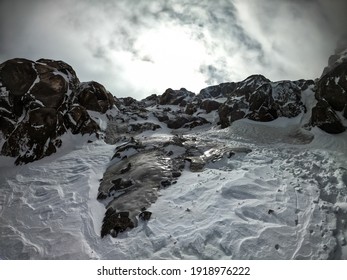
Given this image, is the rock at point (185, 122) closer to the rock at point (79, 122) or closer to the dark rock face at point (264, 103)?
the dark rock face at point (264, 103)

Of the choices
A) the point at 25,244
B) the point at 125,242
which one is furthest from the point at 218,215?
the point at 25,244

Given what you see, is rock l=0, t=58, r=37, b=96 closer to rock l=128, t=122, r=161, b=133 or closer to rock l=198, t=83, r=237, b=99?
rock l=128, t=122, r=161, b=133

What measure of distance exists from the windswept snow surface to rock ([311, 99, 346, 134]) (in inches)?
108

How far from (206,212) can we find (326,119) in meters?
14.3

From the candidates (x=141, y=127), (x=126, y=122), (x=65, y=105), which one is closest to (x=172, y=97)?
(x=126, y=122)

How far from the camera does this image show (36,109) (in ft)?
60.2

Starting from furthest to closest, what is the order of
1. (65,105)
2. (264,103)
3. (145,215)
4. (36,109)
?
(264,103), (65,105), (36,109), (145,215)

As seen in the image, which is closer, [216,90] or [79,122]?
[79,122]

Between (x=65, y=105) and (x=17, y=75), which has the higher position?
(x=17, y=75)

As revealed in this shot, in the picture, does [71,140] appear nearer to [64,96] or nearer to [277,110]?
[64,96]

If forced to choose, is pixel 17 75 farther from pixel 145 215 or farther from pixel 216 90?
pixel 216 90

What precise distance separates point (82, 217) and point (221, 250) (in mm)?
5732

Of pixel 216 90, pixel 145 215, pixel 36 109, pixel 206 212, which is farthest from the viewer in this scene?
pixel 216 90

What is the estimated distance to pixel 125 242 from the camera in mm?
8641
